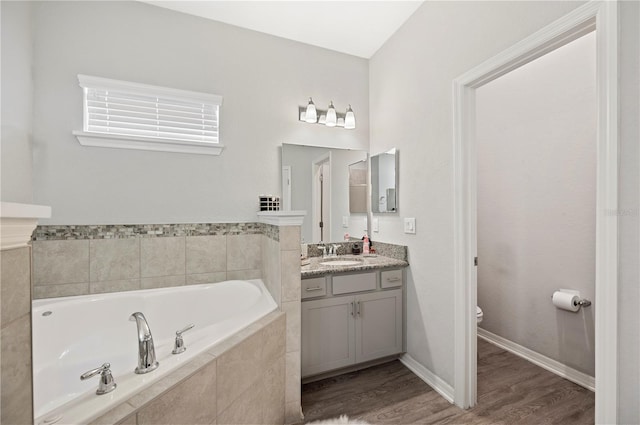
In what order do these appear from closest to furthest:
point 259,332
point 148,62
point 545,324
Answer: point 259,332 → point 148,62 → point 545,324

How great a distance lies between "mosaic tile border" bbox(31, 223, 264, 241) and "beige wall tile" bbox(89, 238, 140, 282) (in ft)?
0.16

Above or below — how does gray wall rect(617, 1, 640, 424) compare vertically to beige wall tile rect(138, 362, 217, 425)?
above

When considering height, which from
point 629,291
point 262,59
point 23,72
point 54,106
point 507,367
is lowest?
point 507,367

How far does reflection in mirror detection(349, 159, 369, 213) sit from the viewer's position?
2.67m

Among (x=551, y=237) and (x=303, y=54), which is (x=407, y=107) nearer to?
(x=303, y=54)

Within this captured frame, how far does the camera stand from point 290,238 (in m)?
1.60

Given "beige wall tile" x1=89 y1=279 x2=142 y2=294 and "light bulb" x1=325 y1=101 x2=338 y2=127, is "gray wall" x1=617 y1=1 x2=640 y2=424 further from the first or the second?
"beige wall tile" x1=89 y1=279 x2=142 y2=294

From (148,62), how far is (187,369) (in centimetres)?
211

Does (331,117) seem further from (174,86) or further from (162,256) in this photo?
(162,256)

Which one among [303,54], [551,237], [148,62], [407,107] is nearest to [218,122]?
[148,62]

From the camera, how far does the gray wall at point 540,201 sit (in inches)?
76.4

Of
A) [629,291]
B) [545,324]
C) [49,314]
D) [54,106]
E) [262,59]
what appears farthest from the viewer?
[262,59]

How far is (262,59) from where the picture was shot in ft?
7.67

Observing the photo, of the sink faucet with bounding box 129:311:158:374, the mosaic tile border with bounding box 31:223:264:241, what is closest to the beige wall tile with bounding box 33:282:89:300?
the mosaic tile border with bounding box 31:223:264:241
